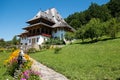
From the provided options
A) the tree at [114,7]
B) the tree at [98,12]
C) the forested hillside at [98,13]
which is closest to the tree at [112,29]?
the forested hillside at [98,13]

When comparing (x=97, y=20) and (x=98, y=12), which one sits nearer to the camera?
(x=97, y=20)

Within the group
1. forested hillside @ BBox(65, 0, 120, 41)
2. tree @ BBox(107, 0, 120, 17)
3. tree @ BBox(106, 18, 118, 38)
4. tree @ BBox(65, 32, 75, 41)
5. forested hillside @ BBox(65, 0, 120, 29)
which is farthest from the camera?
tree @ BBox(107, 0, 120, 17)

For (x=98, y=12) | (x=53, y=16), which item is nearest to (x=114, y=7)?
(x=98, y=12)

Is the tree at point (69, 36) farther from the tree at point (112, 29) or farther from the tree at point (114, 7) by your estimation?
the tree at point (114, 7)

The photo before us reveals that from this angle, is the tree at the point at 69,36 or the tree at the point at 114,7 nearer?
the tree at the point at 69,36

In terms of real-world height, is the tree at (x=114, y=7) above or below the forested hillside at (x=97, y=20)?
above

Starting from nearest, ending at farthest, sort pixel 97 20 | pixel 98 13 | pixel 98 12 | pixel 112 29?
pixel 112 29 → pixel 97 20 → pixel 98 13 → pixel 98 12

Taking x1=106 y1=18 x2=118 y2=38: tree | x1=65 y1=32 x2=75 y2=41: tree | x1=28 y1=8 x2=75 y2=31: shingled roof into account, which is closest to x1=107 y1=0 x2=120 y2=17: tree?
x1=28 y1=8 x2=75 y2=31: shingled roof

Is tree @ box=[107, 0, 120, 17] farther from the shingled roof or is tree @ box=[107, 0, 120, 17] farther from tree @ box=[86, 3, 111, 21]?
the shingled roof

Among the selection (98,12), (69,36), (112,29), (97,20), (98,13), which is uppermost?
(98,12)

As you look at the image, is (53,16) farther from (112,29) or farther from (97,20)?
(112,29)

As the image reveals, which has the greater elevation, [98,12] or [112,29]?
[98,12]

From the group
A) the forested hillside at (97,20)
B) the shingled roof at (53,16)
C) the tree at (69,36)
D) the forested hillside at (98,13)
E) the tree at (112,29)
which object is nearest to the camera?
the tree at (112,29)

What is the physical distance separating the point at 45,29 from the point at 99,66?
1533 inches
